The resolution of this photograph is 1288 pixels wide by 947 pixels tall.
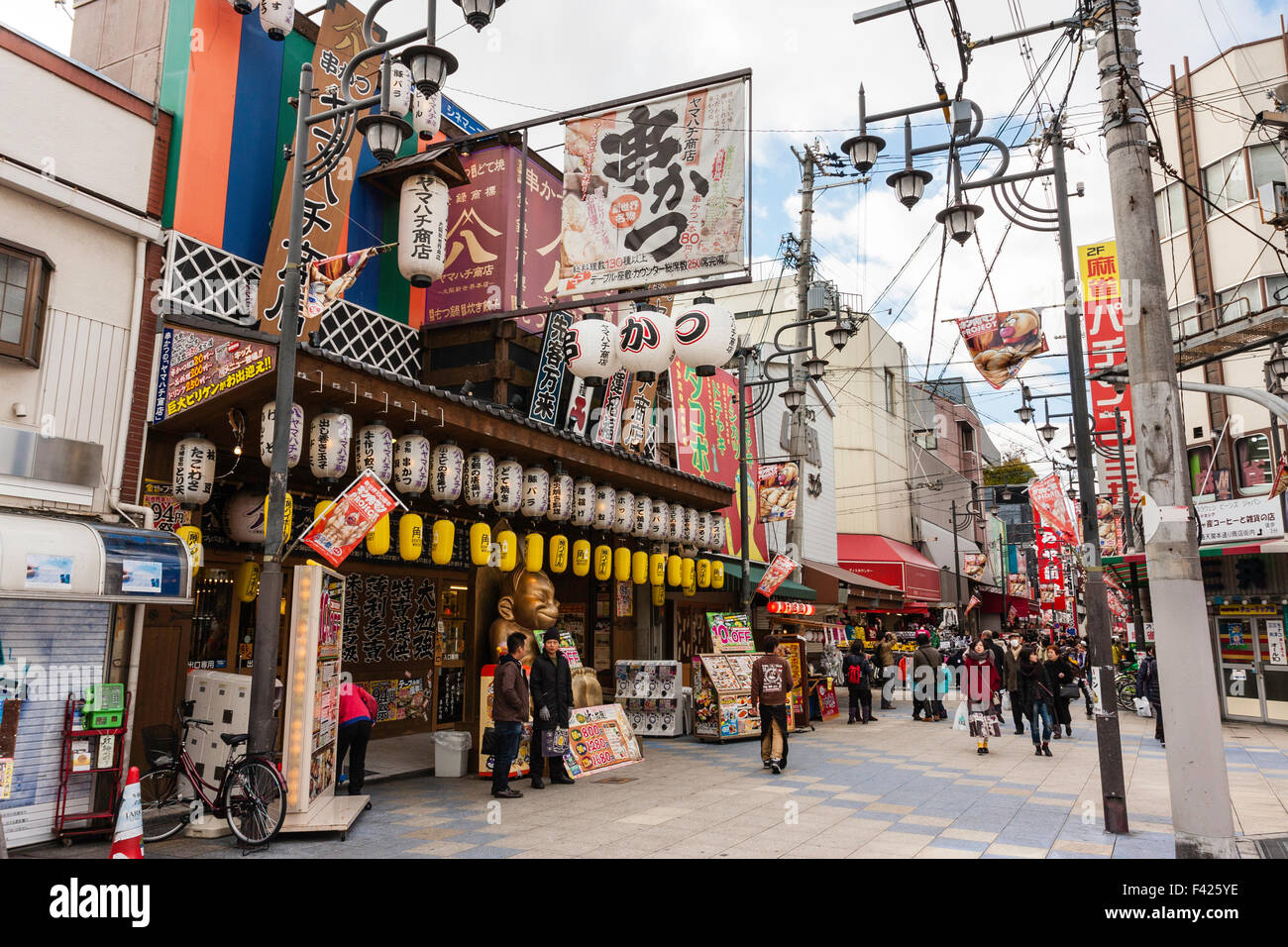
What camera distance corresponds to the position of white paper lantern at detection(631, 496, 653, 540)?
17031mm

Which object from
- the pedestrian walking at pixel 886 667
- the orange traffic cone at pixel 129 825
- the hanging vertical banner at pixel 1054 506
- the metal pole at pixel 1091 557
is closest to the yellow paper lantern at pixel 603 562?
the metal pole at pixel 1091 557

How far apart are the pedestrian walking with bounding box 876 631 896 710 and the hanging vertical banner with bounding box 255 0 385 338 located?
774 inches

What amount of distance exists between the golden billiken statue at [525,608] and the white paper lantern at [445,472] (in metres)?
3.54

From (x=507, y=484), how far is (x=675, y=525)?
19.9ft

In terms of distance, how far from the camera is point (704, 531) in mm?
19719

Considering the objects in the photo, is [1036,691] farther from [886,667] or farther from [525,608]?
[886,667]

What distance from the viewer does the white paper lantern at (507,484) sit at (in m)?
13.1

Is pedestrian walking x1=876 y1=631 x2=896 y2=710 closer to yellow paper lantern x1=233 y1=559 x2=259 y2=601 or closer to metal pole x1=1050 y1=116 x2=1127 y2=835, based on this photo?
metal pole x1=1050 y1=116 x2=1127 y2=835

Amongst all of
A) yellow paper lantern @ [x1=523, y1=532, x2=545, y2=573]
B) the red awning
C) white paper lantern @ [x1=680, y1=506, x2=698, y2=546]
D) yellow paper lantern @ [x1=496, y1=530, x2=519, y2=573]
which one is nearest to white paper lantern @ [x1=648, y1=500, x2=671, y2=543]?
white paper lantern @ [x1=680, y1=506, x2=698, y2=546]

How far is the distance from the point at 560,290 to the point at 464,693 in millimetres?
8547

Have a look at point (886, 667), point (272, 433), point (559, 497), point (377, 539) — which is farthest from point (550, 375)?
point (886, 667)

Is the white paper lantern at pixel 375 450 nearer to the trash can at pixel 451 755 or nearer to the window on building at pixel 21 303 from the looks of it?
the window on building at pixel 21 303
